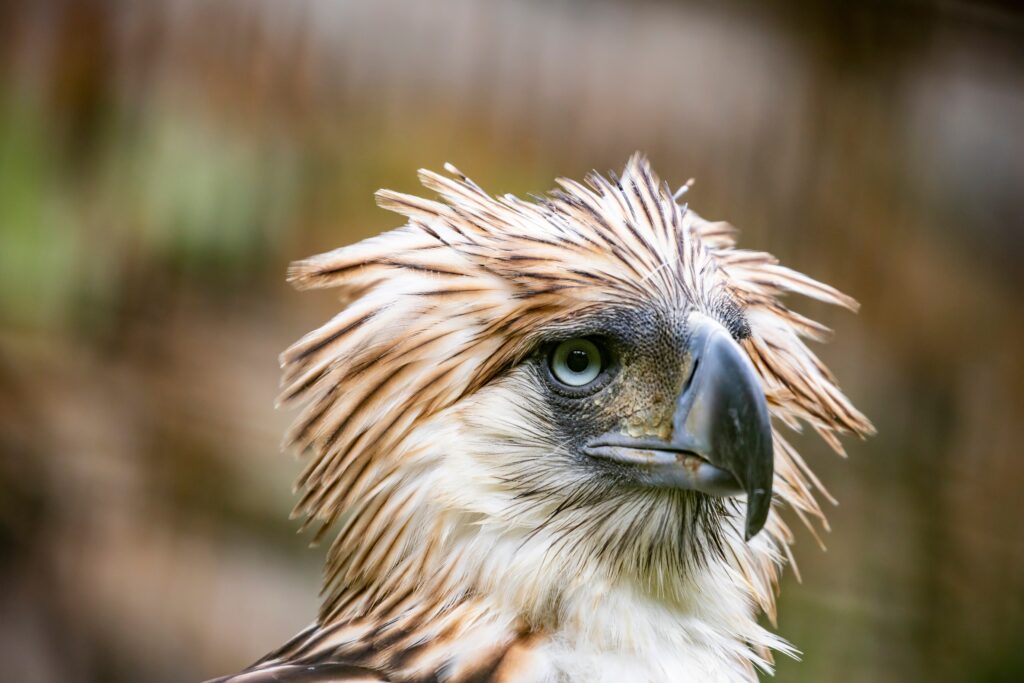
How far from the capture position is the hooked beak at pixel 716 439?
1.08 metres

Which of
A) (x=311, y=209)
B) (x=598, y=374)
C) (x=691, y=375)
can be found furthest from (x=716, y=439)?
(x=311, y=209)

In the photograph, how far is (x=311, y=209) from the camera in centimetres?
254

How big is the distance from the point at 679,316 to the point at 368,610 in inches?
21.4

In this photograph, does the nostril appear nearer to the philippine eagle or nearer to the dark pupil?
the philippine eagle

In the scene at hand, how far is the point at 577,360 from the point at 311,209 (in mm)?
1491

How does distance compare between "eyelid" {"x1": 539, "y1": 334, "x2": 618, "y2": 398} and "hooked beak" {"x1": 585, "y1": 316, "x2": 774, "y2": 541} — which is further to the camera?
"eyelid" {"x1": 539, "y1": 334, "x2": 618, "y2": 398}

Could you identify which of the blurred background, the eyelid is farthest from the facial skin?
the blurred background

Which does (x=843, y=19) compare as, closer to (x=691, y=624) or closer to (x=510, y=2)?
(x=510, y=2)

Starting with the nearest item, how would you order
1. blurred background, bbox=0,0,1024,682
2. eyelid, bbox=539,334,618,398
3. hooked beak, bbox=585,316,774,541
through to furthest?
hooked beak, bbox=585,316,774,541, eyelid, bbox=539,334,618,398, blurred background, bbox=0,0,1024,682

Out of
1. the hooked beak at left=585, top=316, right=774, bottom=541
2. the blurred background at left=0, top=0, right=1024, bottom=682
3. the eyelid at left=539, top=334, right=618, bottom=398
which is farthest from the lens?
the blurred background at left=0, top=0, right=1024, bottom=682

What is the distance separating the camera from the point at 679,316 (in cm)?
119

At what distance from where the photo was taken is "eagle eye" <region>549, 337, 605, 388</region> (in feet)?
4.00

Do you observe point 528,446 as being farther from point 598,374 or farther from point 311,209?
point 311,209

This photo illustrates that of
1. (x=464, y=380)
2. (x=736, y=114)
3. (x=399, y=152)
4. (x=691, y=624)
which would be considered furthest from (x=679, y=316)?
(x=736, y=114)
